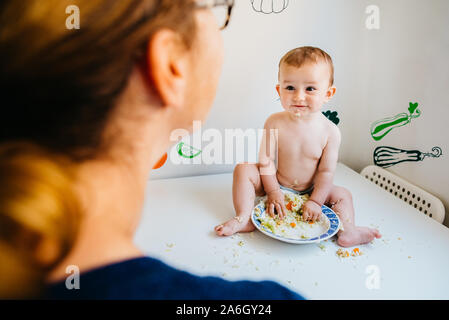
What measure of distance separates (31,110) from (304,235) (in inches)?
20.5

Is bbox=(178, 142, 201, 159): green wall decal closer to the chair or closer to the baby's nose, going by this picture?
the baby's nose

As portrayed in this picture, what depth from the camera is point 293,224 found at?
2.37 feet

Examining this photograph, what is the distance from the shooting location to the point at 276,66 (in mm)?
739

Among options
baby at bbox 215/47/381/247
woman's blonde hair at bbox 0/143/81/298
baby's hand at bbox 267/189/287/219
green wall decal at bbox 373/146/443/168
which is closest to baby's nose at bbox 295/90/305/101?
baby at bbox 215/47/381/247

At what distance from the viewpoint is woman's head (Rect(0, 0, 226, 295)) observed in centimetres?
33

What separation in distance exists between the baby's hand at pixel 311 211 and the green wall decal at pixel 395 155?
0.89 ft

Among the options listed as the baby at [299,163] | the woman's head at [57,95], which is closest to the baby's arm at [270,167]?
the baby at [299,163]

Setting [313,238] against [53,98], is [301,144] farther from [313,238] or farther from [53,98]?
[53,98]

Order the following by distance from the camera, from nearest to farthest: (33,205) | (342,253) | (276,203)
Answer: (33,205) → (342,253) → (276,203)

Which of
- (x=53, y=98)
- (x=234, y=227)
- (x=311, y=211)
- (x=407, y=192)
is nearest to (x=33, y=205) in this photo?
(x=53, y=98)

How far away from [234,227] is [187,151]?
210 mm

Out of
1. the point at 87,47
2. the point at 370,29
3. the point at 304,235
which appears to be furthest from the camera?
the point at 370,29
